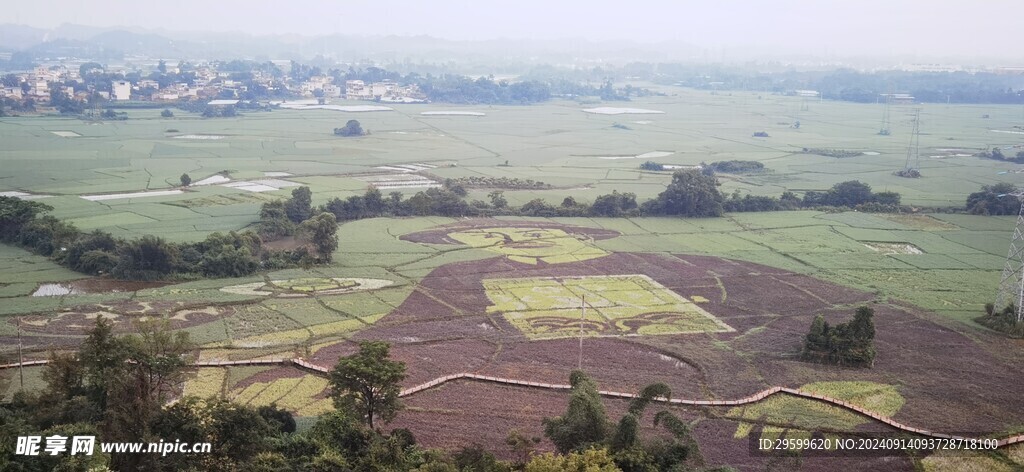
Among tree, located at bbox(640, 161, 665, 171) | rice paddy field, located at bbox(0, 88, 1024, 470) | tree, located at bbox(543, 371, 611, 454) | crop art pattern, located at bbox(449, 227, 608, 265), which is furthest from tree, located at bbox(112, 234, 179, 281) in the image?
tree, located at bbox(640, 161, 665, 171)

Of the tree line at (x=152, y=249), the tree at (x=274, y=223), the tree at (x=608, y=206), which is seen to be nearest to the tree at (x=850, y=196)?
the tree at (x=608, y=206)

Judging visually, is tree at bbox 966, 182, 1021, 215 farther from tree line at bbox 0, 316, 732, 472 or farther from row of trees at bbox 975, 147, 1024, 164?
tree line at bbox 0, 316, 732, 472

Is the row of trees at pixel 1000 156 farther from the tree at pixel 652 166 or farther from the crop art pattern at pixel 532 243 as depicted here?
the crop art pattern at pixel 532 243

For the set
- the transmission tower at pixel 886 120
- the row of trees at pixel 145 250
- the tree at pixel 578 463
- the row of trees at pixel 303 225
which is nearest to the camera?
the tree at pixel 578 463

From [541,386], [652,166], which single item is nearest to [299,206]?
[541,386]

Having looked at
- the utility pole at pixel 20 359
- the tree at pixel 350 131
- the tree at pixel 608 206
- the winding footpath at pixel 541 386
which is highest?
the tree at pixel 350 131
